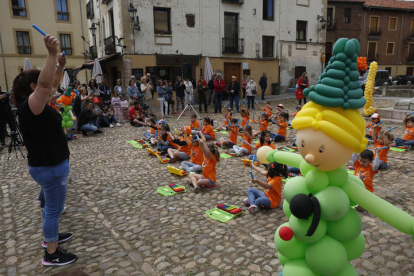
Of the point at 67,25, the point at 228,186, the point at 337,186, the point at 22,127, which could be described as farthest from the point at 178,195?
the point at 67,25

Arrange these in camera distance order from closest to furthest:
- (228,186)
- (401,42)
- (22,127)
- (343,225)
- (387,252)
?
1. (343,225)
2. (22,127)
3. (387,252)
4. (228,186)
5. (401,42)

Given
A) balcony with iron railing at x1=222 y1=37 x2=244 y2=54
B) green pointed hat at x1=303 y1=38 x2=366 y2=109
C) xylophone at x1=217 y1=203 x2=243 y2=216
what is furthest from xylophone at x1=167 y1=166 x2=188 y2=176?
balcony with iron railing at x1=222 y1=37 x2=244 y2=54

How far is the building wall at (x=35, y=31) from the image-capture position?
1093 inches

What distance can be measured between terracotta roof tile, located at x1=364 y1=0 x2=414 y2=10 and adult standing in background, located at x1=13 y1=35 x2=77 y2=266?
41.2 metres

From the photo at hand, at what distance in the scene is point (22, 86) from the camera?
3.15 m

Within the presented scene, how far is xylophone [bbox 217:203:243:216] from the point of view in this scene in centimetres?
457

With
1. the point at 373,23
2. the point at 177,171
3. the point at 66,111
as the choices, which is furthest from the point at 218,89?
the point at 373,23

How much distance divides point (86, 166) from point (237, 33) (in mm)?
18406

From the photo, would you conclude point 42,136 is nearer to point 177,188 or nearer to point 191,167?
point 177,188

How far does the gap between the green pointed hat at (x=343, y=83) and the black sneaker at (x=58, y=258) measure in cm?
324

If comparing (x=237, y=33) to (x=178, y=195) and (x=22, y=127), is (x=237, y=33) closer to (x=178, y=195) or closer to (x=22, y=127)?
(x=178, y=195)

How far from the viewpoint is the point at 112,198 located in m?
5.45

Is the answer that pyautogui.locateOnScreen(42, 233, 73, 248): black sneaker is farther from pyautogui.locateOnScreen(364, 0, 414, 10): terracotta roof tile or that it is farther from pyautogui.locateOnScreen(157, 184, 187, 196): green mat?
pyautogui.locateOnScreen(364, 0, 414, 10): terracotta roof tile

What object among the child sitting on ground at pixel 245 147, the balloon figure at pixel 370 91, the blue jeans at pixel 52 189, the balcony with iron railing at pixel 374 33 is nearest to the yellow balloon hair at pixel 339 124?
Answer: the blue jeans at pixel 52 189
